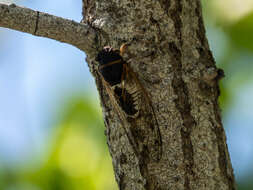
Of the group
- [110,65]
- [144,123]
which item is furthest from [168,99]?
[110,65]

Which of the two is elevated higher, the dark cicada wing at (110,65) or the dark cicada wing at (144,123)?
the dark cicada wing at (110,65)

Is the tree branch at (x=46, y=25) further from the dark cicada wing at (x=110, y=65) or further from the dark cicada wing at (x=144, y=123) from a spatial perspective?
the dark cicada wing at (x=144, y=123)

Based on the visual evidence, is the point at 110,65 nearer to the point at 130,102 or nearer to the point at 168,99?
the point at 130,102

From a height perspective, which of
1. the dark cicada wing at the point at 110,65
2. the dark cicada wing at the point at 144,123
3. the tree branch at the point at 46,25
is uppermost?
the tree branch at the point at 46,25

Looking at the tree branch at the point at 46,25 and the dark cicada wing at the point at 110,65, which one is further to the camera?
the dark cicada wing at the point at 110,65

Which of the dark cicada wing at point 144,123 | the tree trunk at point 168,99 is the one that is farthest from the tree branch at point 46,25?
the dark cicada wing at point 144,123

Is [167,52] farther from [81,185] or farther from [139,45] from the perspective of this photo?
[81,185]
